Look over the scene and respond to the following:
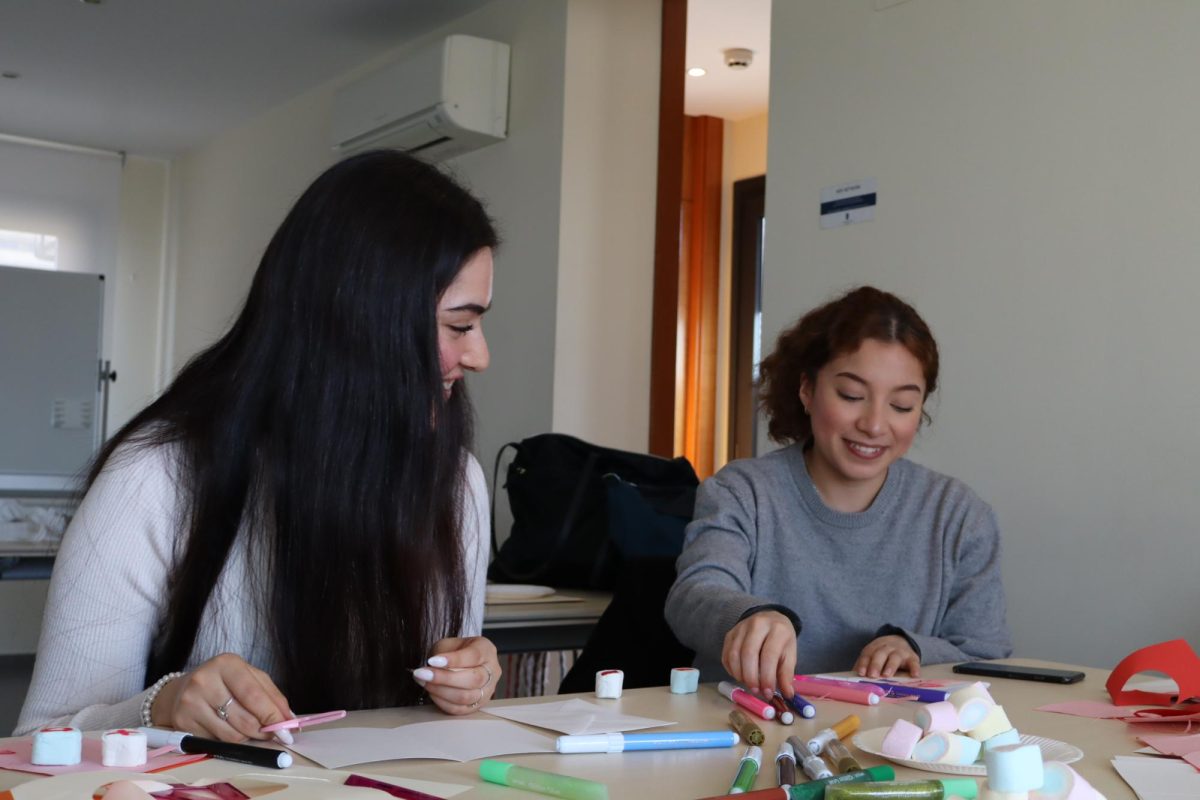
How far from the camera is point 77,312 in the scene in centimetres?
717

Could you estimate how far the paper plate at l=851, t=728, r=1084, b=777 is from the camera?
0.98 m

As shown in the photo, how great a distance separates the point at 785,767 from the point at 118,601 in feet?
2.40

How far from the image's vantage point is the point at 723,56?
5.22 meters

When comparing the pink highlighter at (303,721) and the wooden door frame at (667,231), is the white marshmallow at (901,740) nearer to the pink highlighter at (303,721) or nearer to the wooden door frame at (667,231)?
the pink highlighter at (303,721)

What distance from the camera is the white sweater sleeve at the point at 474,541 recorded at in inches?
62.5

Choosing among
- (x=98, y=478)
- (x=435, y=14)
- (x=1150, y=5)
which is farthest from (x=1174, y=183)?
(x=435, y=14)

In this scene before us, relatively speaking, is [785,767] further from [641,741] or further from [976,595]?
[976,595]

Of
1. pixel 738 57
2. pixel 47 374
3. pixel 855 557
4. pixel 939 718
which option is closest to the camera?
pixel 939 718

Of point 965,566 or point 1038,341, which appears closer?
point 965,566

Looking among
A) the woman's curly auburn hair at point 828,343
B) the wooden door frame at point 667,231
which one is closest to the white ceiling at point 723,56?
the wooden door frame at point 667,231

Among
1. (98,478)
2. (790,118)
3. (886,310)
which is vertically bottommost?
(98,478)

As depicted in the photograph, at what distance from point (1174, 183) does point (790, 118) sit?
113 centimetres

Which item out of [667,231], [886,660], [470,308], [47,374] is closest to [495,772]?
[470,308]

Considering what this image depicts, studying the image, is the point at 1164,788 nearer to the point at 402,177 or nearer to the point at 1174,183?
the point at 402,177
